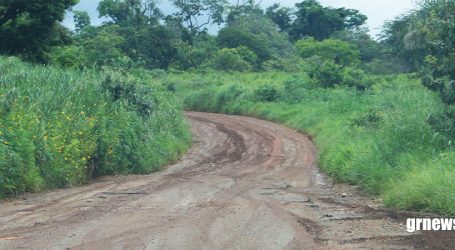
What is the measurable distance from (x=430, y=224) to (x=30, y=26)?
793 inches

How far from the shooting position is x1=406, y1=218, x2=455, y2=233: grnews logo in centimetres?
755

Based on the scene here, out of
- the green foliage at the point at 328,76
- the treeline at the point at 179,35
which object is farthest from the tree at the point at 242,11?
the green foliage at the point at 328,76

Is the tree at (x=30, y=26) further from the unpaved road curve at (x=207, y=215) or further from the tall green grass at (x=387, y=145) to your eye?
the unpaved road curve at (x=207, y=215)

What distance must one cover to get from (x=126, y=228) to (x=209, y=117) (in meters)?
24.8

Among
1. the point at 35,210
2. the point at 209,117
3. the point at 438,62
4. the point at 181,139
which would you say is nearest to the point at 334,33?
the point at 209,117

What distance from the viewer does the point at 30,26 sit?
2427 centimetres

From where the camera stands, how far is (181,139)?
21.0m

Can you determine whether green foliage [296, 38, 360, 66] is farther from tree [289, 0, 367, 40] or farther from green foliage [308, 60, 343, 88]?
tree [289, 0, 367, 40]

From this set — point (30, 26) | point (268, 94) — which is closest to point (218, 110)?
point (268, 94)

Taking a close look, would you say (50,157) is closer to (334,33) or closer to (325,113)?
(325,113)

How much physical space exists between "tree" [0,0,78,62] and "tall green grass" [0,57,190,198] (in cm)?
668

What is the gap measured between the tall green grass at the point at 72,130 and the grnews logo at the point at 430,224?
6721mm

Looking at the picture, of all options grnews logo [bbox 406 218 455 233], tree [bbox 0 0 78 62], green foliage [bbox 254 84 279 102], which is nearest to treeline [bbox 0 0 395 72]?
tree [bbox 0 0 78 62]

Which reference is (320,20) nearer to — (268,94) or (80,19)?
(80,19)
